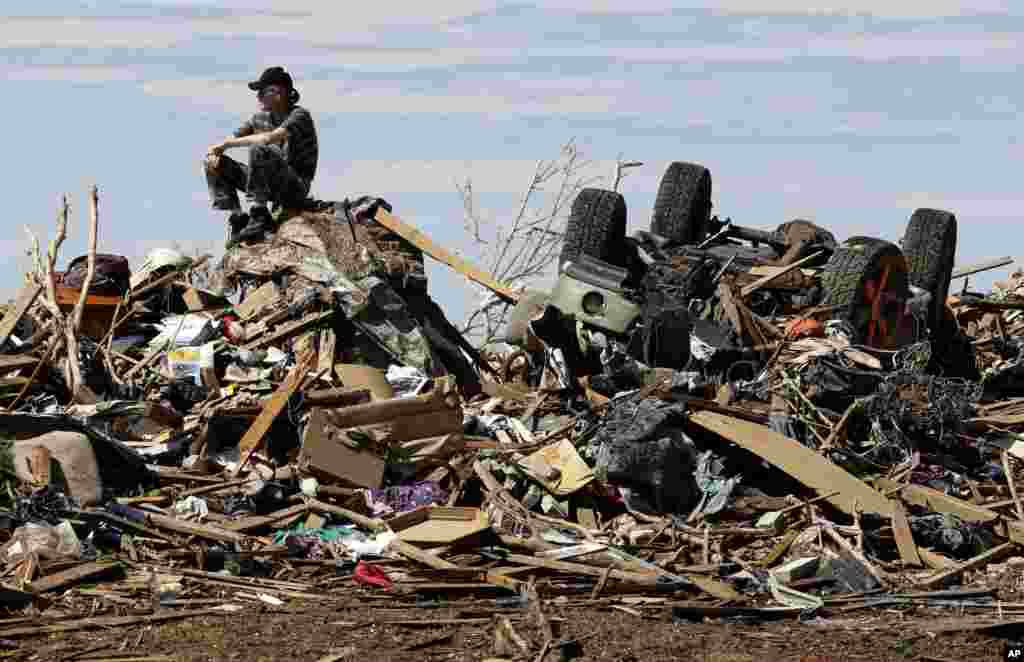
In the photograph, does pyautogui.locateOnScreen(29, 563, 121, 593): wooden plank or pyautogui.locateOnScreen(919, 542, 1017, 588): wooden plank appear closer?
pyautogui.locateOnScreen(29, 563, 121, 593): wooden plank

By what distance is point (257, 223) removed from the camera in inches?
537

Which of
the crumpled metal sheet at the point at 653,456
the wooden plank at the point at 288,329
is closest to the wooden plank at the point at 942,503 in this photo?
the crumpled metal sheet at the point at 653,456

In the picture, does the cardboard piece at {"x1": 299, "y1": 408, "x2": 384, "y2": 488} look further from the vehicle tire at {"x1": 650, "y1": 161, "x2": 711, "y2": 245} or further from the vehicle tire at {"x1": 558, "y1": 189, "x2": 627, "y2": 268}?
the vehicle tire at {"x1": 650, "y1": 161, "x2": 711, "y2": 245}

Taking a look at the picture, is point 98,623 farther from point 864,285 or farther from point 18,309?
point 864,285

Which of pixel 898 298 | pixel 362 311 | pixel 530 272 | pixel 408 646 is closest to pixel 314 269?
pixel 362 311

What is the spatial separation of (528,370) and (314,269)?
78.9 inches

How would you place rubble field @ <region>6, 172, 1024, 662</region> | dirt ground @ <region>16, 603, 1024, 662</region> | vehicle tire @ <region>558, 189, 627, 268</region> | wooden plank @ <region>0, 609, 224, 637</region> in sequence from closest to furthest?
dirt ground @ <region>16, 603, 1024, 662</region>, wooden plank @ <region>0, 609, 224, 637</region>, rubble field @ <region>6, 172, 1024, 662</region>, vehicle tire @ <region>558, 189, 627, 268</region>

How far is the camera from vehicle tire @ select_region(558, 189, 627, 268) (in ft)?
47.2

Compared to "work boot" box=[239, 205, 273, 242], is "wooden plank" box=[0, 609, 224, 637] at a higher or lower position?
lower

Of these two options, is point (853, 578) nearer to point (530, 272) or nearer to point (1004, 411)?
point (1004, 411)

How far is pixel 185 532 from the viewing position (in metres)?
9.42

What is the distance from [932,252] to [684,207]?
2.42 m

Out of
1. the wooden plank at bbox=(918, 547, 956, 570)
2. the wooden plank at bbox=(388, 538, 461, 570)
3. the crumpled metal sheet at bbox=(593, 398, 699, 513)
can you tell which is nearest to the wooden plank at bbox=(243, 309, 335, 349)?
the crumpled metal sheet at bbox=(593, 398, 699, 513)

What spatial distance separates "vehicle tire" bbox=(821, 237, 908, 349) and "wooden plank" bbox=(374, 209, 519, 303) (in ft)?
8.74
